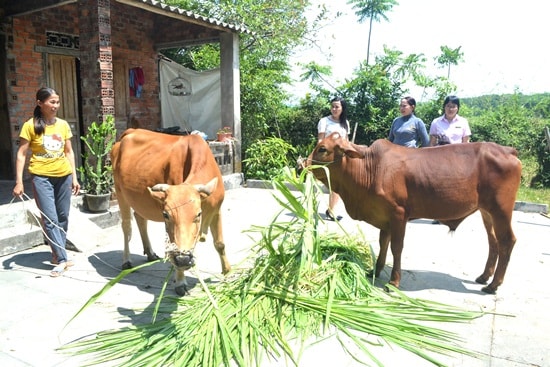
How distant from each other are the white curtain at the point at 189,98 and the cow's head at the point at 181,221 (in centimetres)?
875

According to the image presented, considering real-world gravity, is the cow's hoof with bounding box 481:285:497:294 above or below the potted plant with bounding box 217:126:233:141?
below

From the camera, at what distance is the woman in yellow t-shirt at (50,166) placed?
465 cm

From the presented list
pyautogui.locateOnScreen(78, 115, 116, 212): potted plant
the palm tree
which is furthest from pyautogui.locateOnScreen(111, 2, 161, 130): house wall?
the palm tree

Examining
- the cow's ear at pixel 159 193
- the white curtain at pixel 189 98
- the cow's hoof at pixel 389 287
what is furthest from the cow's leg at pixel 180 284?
the white curtain at pixel 189 98

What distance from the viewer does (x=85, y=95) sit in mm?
7129

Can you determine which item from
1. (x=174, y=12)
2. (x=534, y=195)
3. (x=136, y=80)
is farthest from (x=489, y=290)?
(x=136, y=80)

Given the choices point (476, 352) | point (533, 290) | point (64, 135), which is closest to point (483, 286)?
point (533, 290)

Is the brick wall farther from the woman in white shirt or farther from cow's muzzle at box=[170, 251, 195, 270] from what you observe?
cow's muzzle at box=[170, 251, 195, 270]

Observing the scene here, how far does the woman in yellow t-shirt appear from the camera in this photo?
15.3 ft

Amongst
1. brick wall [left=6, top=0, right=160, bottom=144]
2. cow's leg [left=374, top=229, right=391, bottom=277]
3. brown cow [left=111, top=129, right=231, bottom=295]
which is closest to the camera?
brown cow [left=111, top=129, right=231, bottom=295]

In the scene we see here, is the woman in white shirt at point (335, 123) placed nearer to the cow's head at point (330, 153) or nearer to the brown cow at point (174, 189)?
the cow's head at point (330, 153)

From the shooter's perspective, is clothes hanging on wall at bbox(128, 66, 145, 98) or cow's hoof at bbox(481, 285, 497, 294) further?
clothes hanging on wall at bbox(128, 66, 145, 98)

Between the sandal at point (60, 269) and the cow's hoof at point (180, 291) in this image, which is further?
the sandal at point (60, 269)

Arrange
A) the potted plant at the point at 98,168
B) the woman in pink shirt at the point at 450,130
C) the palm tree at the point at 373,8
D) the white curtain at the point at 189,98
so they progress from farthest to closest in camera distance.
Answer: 1. the palm tree at the point at 373,8
2. the white curtain at the point at 189,98
3. the potted plant at the point at 98,168
4. the woman in pink shirt at the point at 450,130
